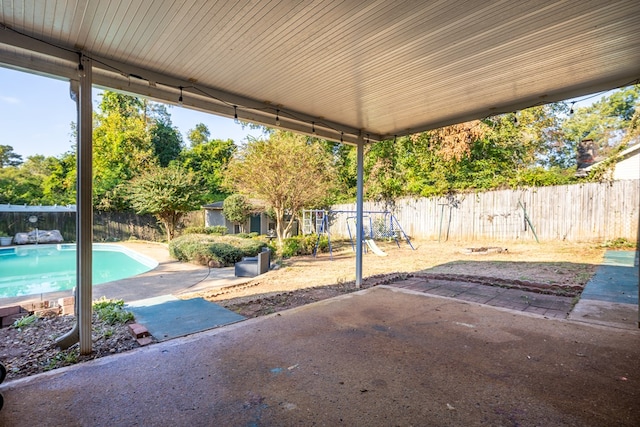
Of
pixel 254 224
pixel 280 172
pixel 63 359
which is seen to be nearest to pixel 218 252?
pixel 280 172

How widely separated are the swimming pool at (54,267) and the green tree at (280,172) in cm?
365

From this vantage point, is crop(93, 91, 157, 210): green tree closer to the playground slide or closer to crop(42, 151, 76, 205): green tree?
crop(42, 151, 76, 205): green tree

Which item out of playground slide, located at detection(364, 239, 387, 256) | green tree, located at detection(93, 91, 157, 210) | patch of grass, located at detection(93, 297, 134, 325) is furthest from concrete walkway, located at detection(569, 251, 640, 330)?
green tree, located at detection(93, 91, 157, 210)

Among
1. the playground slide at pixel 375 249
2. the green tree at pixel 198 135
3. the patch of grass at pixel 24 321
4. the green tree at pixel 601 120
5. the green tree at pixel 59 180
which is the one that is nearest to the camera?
the patch of grass at pixel 24 321

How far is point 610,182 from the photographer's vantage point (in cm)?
777

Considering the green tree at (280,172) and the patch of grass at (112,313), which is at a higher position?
the green tree at (280,172)

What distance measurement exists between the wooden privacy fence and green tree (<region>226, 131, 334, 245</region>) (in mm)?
4415

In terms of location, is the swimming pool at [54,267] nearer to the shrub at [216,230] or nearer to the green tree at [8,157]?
the shrub at [216,230]

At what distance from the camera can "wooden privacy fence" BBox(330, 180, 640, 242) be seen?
7.83 metres

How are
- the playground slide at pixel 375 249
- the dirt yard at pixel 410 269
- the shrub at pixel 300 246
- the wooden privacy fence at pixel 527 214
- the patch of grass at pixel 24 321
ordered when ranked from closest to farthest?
the patch of grass at pixel 24 321, the dirt yard at pixel 410 269, the wooden privacy fence at pixel 527 214, the shrub at pixel 300 246, the playground slide at pixel 375 249

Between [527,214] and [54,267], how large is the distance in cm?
1488

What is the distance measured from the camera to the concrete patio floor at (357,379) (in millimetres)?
1672

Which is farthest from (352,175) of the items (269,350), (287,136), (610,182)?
(269,350)

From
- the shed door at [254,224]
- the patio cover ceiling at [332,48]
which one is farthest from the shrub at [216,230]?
the patio cover ceiling at [332,48]
